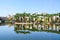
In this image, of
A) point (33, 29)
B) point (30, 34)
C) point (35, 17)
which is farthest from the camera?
point (35, 17)

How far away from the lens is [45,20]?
31.7 meters

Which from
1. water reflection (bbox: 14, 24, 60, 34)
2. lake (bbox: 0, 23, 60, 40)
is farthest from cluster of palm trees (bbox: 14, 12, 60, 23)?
lake (bbox: 0, 23, 60, 40)

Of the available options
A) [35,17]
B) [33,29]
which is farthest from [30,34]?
[35,17]

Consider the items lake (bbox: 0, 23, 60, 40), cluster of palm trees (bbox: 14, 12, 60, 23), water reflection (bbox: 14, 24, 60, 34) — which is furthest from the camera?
cluster of palm trees (bbox: 14, 12, 60, 23)

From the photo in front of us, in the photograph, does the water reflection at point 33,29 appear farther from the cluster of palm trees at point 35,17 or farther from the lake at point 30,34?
the cluster of palm trees at point 35,17

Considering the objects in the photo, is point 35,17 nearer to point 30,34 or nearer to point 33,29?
point 33,29

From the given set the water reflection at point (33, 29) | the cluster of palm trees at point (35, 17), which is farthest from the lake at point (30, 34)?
the cluster of palm trees at point (35, 17)

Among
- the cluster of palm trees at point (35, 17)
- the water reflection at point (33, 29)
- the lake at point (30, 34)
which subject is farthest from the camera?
the cluster of palm trees at point (35, 17)

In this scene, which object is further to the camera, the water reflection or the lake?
the water reflection

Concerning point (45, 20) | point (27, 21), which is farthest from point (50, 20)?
point (27, 21)

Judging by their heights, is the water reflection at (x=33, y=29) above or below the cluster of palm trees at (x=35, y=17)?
below

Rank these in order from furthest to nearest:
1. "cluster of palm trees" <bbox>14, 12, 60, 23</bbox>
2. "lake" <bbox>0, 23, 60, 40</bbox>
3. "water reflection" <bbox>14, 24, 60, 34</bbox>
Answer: "cluster of palm trees" <bbox>14, 12, 60, 23</bbox>
"water reflection" <bbox>14, 24, 60, 34</bbox>
"lake" <bbox>0, 23, 60, 40</bbox>

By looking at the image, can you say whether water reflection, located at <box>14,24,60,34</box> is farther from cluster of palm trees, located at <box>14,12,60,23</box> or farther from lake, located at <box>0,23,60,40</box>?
cluster of palm trees, located at <box>14,12,60,23</box>

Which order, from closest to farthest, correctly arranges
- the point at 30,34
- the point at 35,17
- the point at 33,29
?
1. the point at 30,34
2. the point at 33,29
3. the point at 35,17
